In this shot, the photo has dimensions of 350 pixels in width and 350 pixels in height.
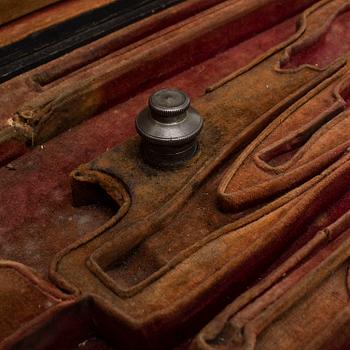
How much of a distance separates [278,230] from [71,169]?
1062mm

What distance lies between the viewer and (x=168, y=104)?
2.53m

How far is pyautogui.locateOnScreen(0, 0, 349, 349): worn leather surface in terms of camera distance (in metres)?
2.11

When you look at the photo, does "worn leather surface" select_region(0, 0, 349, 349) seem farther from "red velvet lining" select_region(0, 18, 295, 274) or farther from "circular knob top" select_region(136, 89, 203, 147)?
"circular knob top" select_region(136, 89, 203, 147)

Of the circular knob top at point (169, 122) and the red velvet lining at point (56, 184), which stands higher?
the circular knob top at point (169, 122)

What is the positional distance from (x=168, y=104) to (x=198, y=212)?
1.53ft

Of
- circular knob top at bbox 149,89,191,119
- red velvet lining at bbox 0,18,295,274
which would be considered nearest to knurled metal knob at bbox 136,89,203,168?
circular knob top at bbox 149,89,191,119

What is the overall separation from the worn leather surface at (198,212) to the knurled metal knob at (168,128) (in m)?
0.07

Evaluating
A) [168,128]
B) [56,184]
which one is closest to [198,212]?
[168,128]

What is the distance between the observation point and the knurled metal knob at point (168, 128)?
2.53m

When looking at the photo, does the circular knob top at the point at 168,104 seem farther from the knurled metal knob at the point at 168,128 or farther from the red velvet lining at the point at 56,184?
the red velvet lining at the point at 56,184

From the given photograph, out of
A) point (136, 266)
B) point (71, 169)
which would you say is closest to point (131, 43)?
point (71, 169)

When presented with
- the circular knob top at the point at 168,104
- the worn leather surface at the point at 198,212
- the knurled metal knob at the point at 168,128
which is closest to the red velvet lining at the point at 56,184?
the worn leather surface at the point at 198,212

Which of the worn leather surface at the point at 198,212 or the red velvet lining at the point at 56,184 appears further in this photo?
the red velvet lining at the point at 56,184

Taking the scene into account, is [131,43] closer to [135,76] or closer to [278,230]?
[135,76]
